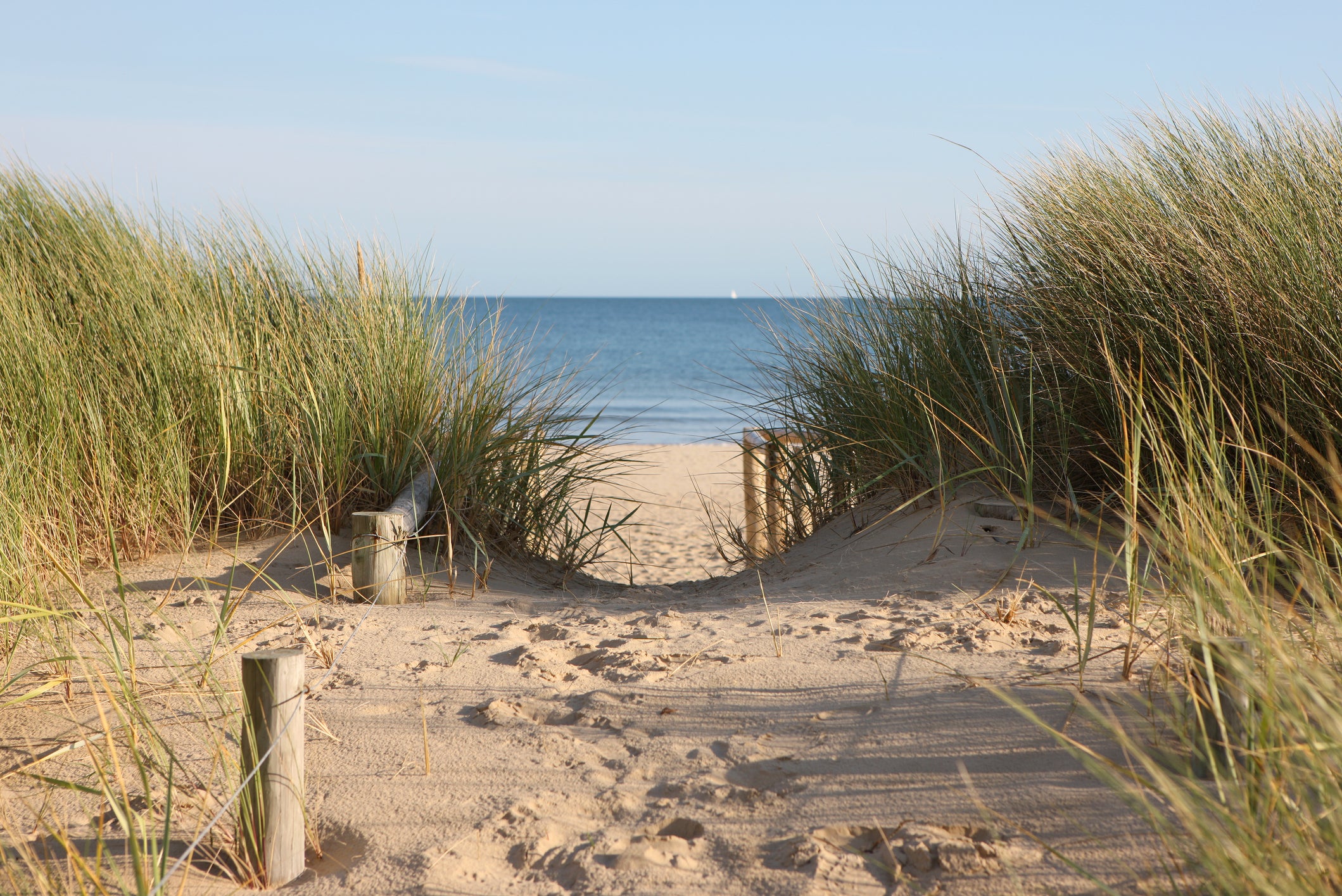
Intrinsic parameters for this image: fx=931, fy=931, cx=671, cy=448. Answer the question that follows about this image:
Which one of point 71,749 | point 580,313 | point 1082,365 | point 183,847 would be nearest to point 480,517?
point 71,749

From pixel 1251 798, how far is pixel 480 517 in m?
3.21

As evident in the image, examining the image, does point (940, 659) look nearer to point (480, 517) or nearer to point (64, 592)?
point (480, 517)

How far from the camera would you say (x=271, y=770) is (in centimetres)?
182

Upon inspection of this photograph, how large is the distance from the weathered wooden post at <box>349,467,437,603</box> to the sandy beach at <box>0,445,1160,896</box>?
106 millimetres

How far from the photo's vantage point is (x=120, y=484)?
359 cm

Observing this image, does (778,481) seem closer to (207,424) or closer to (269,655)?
(207,424)

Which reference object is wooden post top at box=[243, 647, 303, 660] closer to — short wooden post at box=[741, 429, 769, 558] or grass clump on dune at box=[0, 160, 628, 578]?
grass clump on dune at box=[0, 160, 628, 578]

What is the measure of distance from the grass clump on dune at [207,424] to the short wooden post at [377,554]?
124 mm

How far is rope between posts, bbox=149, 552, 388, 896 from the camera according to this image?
143cm

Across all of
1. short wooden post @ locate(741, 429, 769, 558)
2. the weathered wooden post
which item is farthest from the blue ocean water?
the weathered wooden post

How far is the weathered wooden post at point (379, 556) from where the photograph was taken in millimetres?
3414

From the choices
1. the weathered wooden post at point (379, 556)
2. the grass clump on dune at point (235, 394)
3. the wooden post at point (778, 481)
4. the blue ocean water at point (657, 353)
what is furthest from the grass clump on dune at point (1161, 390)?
the weathered wooden post at point (379, 556)

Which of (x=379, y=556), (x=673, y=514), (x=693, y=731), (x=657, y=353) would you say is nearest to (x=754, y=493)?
(x=379, y=556)

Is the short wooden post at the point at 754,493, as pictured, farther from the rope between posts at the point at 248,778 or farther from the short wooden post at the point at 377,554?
the rope between posts at the point at 248,778
